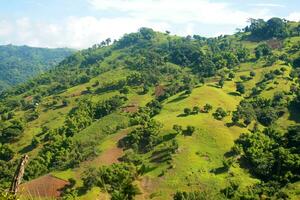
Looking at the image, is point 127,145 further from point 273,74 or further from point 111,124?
point 273,74

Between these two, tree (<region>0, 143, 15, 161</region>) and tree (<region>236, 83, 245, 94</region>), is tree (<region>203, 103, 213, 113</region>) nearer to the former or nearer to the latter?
tree (<region>236, 83, 245, 94</region>)

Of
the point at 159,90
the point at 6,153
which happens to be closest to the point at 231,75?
the point at 159,90

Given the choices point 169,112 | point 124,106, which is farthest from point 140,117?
point 124,106

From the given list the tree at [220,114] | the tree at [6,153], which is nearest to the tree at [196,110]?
the tree at [220,114]

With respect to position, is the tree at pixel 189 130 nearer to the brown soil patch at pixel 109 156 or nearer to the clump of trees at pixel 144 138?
the clump of trees at pixel 144 138

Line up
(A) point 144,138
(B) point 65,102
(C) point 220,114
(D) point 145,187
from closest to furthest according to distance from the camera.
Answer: (D) point 145,187, (A) point 144,138, (C) point 220,114, (B) point 65,102

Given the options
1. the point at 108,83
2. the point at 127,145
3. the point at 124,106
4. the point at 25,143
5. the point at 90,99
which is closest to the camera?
the point at 127,145

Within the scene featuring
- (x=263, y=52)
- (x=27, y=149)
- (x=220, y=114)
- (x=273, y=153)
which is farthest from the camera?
(x=263, y=52)

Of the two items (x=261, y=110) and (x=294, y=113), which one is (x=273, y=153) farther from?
(x=294, y=113)
